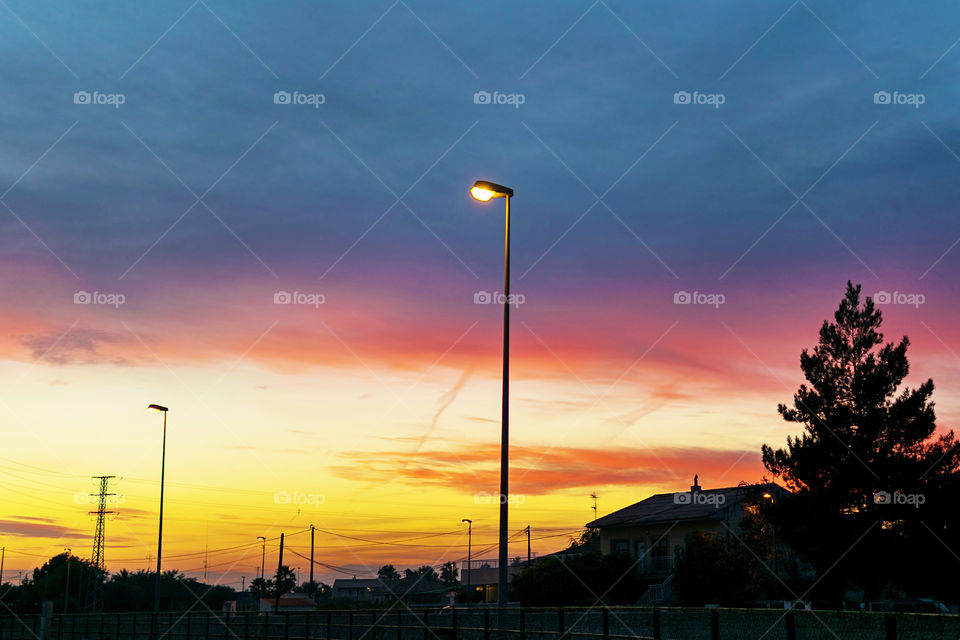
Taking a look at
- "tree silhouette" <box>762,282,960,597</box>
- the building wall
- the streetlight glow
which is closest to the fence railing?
the streetlight glow

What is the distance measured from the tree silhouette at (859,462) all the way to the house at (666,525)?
10.2 meters

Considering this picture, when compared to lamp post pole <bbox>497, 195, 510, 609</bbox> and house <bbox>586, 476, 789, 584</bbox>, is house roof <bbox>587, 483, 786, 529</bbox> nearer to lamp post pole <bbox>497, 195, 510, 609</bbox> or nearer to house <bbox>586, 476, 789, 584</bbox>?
house <bbox>586, 476, 789, 584</bbox>

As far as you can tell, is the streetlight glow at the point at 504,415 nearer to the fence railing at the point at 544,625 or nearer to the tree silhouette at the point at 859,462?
the fence railing at the point at 544,625

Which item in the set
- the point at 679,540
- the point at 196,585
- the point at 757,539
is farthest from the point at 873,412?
the point at 196,585

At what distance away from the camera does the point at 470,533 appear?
106500 mm

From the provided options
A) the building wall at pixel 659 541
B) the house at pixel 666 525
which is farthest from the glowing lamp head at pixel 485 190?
the building wall at pixel 659 541

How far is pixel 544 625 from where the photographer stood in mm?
20250

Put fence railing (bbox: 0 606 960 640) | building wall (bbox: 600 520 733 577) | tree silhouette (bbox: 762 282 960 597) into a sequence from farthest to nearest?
building wall (bbox: 600 520 733 577)
tree silhouette (bbox: 762 282 960 597)
fence railing (bbox: 0 606 960 640)

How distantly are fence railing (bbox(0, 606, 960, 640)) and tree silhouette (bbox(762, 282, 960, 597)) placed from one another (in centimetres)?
2303

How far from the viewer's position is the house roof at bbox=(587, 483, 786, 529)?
5819cm

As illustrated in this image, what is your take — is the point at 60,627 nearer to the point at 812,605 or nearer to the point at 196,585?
the point at 812,605

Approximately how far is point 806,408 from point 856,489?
4.72 meters

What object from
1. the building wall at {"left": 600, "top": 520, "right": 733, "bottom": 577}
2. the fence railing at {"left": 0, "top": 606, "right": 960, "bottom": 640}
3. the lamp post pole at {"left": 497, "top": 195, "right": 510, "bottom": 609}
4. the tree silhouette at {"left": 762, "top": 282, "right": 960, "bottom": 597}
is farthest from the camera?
the building wall at {"left": 600, "top": 520, "right": 733, "bottom": 577}

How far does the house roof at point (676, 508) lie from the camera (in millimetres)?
58188
